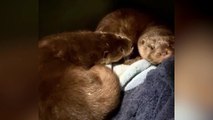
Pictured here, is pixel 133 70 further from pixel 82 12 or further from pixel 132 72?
pixel 82 12

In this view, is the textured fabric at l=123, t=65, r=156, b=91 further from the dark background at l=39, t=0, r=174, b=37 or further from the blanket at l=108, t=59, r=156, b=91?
the dark background at l=39, t=0, r=174, b=37

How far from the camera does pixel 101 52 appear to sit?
1.06m


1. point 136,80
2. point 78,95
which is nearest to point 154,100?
point 136,80

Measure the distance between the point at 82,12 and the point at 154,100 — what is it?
30 cm

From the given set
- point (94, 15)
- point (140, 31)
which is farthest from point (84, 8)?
point (140, 31)

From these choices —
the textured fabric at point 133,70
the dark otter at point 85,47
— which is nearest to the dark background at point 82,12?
the dark otter at point 85,47

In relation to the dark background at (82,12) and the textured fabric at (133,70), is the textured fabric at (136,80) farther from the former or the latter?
the dark background at (82,12)

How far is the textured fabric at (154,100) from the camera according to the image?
3.44ft

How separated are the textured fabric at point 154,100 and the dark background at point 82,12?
13cm

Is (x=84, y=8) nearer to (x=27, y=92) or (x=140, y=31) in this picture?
(x=140, y=31)

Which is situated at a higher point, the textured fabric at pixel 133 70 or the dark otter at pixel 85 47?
the dark otter at pixel 85 47

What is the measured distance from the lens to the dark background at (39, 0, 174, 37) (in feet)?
3.43

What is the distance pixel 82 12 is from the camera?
1062 mm

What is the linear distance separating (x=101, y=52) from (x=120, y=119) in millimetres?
181
